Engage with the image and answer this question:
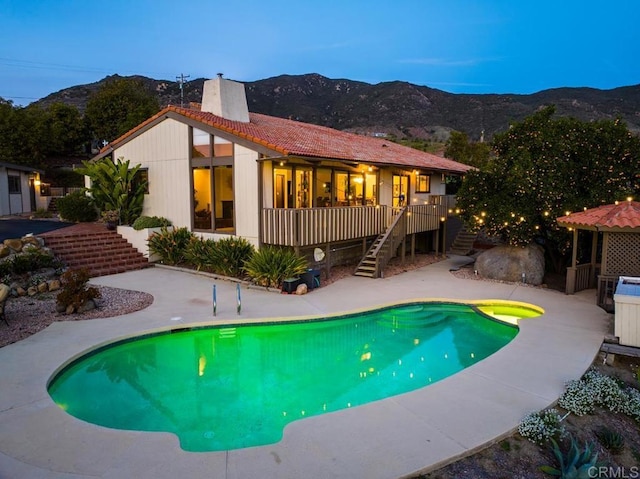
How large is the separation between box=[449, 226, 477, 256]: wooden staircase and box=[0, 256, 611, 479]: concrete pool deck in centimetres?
1170

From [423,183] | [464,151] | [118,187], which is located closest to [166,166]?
[118,187]

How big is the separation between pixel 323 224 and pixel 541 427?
9.99 m

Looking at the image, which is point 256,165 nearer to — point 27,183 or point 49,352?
point 49,352

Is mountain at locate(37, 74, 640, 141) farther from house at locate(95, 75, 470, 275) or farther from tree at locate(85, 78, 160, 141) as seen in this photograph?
house at locate(95, 75, 470, 275)

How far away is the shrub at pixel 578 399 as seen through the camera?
616 centimetres

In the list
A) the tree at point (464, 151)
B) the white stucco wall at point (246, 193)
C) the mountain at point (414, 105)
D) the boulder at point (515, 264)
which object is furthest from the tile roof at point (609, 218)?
the mountain at point (414, 105)

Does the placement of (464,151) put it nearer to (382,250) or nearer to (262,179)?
(382,250)

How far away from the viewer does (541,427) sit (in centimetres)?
554

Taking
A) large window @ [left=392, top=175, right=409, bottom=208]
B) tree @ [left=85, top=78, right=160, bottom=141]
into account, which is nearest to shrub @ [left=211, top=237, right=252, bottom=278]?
large window @ [left=392, top=175, right=409, bottom=208]

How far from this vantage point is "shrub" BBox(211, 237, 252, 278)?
1463 cm

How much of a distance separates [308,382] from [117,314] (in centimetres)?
557

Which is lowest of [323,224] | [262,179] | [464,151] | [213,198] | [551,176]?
[323,224]

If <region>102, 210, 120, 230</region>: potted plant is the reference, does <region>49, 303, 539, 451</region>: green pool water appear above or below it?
below

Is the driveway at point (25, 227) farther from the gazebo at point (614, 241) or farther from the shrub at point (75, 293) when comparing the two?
the gazebo at point (614, 241)
